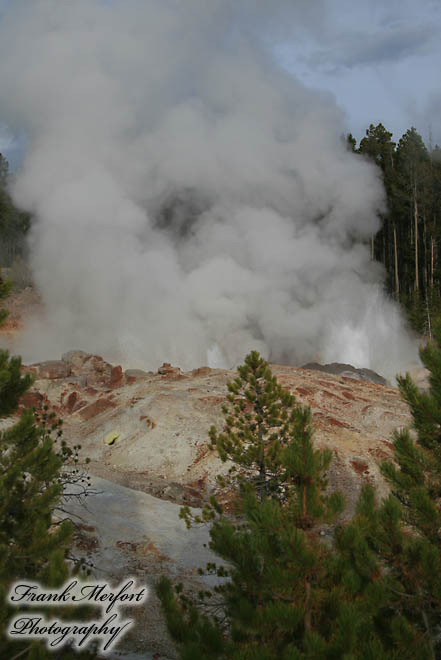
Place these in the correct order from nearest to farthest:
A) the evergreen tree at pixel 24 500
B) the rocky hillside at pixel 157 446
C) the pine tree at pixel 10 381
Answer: the evergreen tree at pixel 24 500 → the pine tree at pixel 10 381 → the rocky hillside at pixel 157 446

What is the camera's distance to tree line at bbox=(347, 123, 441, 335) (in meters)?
36.0

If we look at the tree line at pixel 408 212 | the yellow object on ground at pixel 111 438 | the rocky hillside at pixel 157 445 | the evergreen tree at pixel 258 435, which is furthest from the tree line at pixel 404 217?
the evergreen tree at pixel 258 435

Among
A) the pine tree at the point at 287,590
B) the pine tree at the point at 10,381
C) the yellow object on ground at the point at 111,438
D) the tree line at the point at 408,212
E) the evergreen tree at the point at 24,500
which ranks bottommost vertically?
the pine tree at the point at 287,590

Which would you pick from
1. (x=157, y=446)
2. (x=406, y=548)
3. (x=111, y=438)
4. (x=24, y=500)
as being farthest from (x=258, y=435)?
(x=111, y=438)

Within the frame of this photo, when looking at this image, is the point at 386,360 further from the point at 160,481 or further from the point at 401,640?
the point at 401,640

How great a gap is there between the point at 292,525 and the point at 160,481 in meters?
8.60

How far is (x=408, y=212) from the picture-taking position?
3756cm

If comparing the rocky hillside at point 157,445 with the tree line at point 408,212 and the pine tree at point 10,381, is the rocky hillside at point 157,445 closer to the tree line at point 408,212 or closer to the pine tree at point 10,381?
the pine tree at point 10,381

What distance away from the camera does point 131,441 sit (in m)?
13.9

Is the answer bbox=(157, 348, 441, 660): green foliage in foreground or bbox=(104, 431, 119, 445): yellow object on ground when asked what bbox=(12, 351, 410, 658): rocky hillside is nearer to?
bbox=(104, 431, 119, 445): yellow object on ground

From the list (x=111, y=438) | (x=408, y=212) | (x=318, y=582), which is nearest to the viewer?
(x=318, y=582)

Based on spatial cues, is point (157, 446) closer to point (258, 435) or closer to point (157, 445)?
point (157, 445)

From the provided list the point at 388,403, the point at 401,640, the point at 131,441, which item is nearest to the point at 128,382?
the point at 131,441

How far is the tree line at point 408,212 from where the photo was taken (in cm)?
3600
